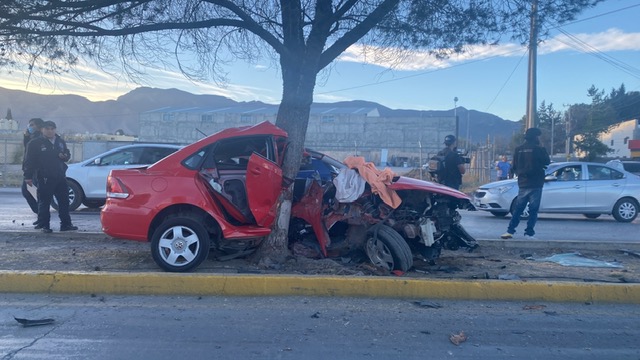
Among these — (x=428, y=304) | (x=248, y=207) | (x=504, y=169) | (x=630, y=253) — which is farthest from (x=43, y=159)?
(x=504, y=169)

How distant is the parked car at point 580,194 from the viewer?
14016 millimetres

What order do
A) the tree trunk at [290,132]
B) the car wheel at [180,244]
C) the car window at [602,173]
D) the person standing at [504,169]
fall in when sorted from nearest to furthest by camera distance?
1. the car wheel at [180,244]
2. the tree trunk at [290,132]
3. the car window at [602,173]
4. the person standing at [504,169]

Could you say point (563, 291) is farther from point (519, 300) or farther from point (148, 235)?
point (148, 235)

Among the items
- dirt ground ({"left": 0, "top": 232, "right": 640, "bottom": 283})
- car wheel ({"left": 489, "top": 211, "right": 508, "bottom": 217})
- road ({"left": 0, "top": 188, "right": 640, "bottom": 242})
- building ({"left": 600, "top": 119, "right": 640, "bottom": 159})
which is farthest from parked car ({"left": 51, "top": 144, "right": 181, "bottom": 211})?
building ({"left": 600, "top": 119, "right": 640, "bottom": 159})

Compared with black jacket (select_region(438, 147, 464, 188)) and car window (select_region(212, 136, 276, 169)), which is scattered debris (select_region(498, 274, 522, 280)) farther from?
black jacket (select_region(438, 147, 464, 188))

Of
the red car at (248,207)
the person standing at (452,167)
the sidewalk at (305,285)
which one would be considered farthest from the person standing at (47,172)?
the person standing at (452,167)

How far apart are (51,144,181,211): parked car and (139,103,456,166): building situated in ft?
50.5

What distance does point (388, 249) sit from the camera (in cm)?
676

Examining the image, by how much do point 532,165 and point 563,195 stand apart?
5150mm

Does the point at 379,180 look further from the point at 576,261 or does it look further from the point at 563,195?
the point at 563,195

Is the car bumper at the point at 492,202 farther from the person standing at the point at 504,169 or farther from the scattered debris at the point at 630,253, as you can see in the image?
the person standing at the point at 504,169

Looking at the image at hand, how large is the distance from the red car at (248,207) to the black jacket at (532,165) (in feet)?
9.40

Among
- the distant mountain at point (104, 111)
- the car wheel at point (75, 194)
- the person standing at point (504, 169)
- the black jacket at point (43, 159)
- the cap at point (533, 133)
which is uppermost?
the distant mountain at point (104, 111)

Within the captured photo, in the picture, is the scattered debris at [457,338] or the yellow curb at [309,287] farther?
the yellow curb at [309,287]
